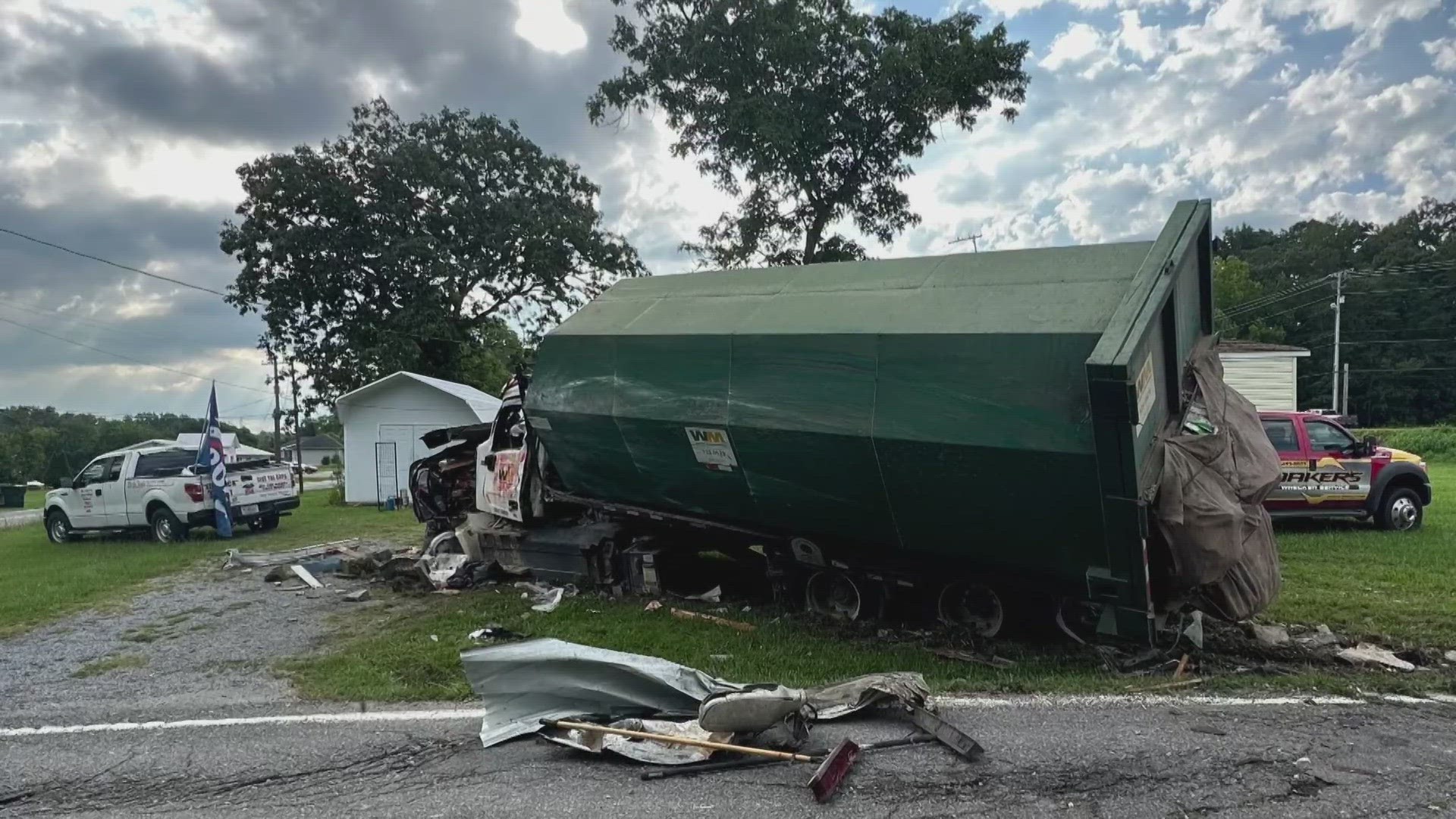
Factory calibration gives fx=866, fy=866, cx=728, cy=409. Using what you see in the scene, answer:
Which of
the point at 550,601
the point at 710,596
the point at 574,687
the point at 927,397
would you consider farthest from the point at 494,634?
the point at 927,397

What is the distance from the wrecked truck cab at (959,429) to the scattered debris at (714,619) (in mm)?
591

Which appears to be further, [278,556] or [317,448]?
[317,448]

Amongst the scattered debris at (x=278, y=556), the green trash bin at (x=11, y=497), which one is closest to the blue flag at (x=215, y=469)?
the scattered debris at (x=278, y=556)

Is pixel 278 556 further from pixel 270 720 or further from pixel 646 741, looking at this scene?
pixel 646 741

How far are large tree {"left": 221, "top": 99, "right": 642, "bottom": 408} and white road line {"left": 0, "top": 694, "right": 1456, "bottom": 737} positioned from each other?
2231cm

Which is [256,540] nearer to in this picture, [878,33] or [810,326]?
[810,326]

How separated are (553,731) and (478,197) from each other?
2627 cm

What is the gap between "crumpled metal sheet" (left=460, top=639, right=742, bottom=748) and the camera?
4723 millimetres

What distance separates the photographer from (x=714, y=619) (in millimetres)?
7773

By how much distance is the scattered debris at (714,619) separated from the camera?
7.43m

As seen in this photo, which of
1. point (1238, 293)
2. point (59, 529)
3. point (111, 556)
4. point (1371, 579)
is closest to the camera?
point (1371, 579)

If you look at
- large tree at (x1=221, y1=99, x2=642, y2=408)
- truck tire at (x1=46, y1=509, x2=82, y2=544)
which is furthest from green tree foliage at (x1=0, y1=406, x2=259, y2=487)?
truck tire at (x1=46, y1=509, x2=82, y2=544)

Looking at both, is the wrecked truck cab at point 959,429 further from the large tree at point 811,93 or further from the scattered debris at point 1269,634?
the large tree at point 811,93

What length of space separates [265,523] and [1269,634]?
17.9 m
